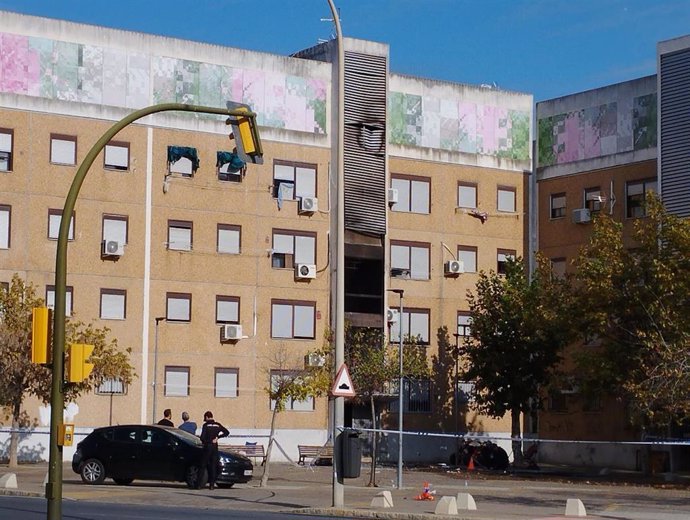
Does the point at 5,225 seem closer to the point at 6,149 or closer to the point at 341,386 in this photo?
the point at 6,149

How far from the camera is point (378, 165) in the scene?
56.4m

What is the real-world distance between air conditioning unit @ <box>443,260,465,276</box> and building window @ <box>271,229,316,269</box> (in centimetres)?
641

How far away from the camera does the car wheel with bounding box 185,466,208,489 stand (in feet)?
107

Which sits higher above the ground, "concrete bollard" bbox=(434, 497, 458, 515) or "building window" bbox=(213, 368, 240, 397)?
"building window" bbox=(213, 368, 240, 397)

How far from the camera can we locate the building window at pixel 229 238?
172 ft

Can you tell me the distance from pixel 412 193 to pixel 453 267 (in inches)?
142

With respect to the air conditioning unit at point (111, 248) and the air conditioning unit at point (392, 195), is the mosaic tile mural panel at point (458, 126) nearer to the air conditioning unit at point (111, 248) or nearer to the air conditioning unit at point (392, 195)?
the air conditioning unit at point (392, 195)

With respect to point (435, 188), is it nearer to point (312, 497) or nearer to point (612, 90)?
point (612, 90)

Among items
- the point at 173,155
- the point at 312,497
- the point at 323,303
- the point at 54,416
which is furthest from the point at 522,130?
the point at 54,416

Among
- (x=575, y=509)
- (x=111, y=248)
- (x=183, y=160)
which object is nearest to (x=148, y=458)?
(x=575, y=509)

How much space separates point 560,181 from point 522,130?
3.14 meters

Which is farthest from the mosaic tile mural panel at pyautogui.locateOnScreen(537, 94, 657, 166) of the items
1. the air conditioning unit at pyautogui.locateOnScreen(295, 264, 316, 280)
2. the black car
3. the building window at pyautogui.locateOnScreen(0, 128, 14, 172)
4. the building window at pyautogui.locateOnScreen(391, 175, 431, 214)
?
the black car

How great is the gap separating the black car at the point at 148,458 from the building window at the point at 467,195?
2708cm

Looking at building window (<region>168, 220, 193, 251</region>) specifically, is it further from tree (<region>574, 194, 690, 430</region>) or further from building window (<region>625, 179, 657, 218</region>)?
building window (<region>625, 179, 657, 218</region>)
